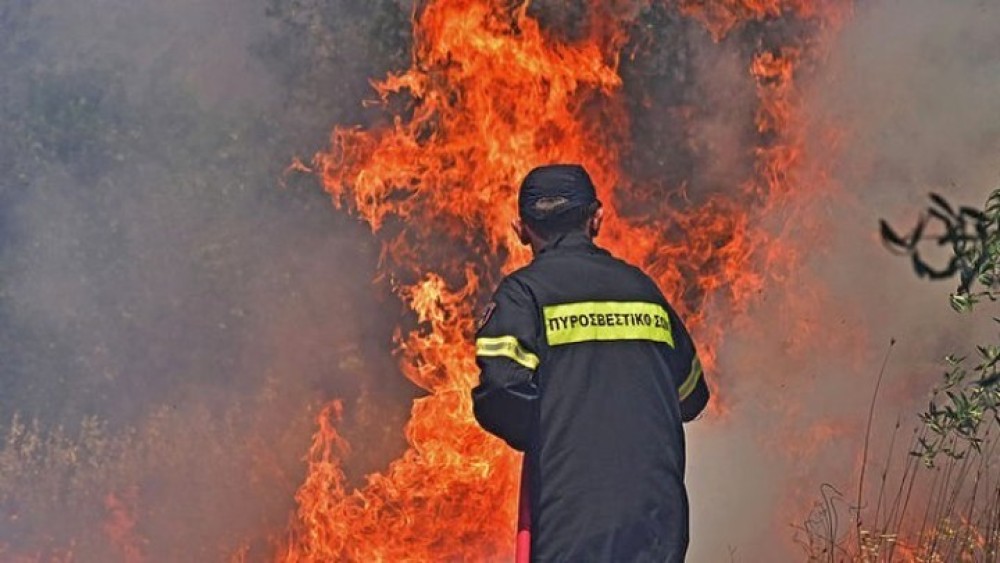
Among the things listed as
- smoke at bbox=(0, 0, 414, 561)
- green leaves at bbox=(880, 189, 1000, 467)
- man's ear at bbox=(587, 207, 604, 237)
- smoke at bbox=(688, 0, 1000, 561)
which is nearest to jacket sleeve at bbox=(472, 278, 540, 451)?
man's ear at bbox=(587, 207, 604, 237)

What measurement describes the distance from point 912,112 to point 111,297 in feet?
23.3

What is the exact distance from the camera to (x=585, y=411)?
3896 mm

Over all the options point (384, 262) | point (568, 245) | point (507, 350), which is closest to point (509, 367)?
point (507, 350)

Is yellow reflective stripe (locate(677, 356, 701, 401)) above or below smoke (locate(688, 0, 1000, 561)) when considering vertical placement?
below

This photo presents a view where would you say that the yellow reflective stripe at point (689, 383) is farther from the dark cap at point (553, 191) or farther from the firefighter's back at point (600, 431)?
the dark cap at point (553, 191)

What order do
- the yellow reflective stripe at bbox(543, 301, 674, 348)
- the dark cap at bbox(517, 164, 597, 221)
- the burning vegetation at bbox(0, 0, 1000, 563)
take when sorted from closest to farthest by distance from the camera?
1. the yellow reflective stripe at bbox(543, 301, 674, 348)
2. the dark cap at bbox(517, 164, 597, 221)
3. the burning vegetation at bbox(0, 0, 1000, 563)

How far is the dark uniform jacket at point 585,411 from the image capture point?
3.85 m

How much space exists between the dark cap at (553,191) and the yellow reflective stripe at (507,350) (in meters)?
0.44

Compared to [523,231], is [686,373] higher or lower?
lower

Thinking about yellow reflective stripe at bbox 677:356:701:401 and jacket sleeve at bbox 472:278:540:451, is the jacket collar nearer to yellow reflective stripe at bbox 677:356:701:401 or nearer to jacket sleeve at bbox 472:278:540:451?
jacket sleeve at bbox 472:278:540:451

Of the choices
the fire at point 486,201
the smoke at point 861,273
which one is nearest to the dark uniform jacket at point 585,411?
the fire at point 486,201

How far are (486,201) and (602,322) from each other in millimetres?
3748

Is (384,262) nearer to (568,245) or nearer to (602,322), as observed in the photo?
(568,245)

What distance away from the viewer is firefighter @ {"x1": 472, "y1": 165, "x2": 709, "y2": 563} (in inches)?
151
